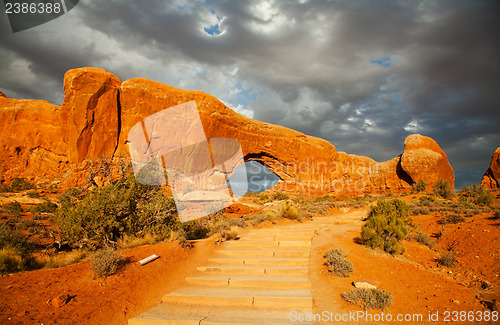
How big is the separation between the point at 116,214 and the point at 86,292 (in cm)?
291

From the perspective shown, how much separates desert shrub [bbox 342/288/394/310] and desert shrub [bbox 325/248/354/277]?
90 cm

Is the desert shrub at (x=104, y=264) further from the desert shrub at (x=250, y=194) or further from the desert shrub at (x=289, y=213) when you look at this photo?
the desert shrub at (x=250, y=194)

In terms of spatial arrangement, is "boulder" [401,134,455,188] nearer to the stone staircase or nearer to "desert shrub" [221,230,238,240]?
the stone staircase

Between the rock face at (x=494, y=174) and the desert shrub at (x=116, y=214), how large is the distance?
28667mm

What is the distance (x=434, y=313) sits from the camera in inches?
142

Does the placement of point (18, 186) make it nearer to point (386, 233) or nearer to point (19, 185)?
point (19, 185)

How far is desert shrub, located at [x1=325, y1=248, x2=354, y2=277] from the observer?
4977 millimetres

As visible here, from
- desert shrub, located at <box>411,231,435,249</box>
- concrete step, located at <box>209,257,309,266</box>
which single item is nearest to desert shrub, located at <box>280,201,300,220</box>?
desert shrub, located at <box>411,231,435,249</box>

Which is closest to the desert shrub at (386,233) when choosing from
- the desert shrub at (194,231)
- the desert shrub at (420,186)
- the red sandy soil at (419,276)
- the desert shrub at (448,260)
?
the red sandy soil at (419,276)

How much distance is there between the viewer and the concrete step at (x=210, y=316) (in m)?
3.46

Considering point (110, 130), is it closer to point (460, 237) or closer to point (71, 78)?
point (71, 78)

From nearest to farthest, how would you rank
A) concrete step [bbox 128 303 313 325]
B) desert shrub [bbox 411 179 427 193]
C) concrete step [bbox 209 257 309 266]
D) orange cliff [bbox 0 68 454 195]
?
concrete step [bbox 128 303 313 325] < concrete step [bbox 209 257 309 266] < orange cliff [bbox 0 68 454 195] < desert shrub [bbox 411 179 427 193]

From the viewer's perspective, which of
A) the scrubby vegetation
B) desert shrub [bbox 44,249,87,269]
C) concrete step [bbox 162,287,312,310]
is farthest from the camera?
the scrubby vegetation

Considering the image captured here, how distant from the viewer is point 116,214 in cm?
659
